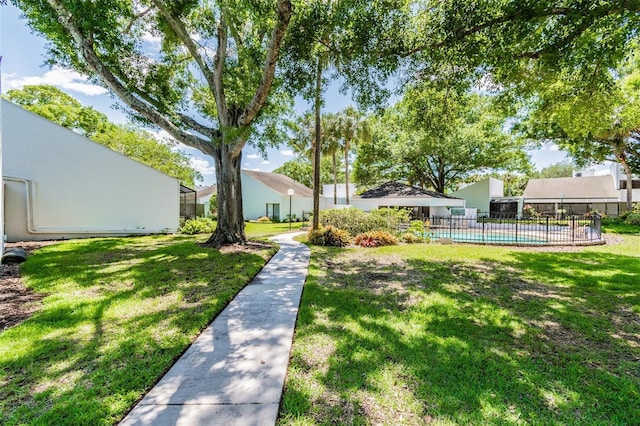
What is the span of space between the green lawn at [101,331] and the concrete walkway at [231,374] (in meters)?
0.19

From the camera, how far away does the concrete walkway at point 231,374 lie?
2260 millimetres

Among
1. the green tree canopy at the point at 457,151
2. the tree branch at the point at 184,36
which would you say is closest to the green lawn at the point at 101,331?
the tree branch at the point at 184,36

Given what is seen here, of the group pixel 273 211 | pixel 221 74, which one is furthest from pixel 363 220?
pixel 273 211

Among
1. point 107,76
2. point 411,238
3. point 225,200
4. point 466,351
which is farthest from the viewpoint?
point 411,238

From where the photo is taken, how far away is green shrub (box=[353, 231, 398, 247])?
11.5 metres

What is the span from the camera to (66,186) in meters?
11.5

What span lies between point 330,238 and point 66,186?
11.2 metres

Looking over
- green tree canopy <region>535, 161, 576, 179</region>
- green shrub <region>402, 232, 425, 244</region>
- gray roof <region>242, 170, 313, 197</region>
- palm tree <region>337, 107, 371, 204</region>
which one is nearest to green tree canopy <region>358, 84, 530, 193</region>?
palm tree <region>337, 107, 371, 204</region>

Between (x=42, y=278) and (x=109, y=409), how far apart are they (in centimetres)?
549

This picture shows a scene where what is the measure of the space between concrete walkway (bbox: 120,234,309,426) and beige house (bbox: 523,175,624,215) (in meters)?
37.5

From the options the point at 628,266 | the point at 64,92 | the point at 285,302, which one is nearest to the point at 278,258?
the point at 285,302

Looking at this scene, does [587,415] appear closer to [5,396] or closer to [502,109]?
[5,396]

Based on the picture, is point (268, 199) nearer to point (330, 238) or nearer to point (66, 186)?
point (330, 238)

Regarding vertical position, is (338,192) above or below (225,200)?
above
